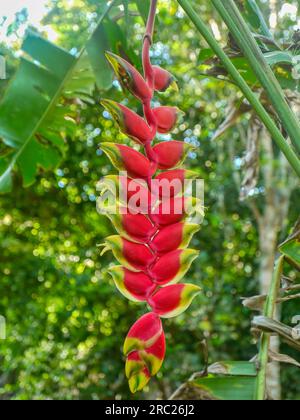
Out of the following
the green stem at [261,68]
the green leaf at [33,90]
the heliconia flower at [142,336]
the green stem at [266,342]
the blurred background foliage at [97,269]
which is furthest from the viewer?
the blurred background foliage at [97,269]

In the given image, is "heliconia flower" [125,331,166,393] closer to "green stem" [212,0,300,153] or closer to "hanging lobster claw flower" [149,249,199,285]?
"hanging lobster claw flower" [149,249,199,285]

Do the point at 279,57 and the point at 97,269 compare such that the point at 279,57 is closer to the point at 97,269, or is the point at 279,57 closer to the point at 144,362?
the point at 144,362

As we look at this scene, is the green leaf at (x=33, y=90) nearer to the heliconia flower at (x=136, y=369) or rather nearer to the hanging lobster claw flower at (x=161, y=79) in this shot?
the hanging lobster claw flower at (x=161, y=79)

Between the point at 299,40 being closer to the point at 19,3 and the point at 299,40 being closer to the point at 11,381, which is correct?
the point at 19,3

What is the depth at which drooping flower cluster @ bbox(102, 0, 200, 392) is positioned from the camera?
418mm

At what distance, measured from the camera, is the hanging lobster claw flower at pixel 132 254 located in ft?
1.44

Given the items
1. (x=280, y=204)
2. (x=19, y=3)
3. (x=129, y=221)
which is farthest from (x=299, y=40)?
(x=280, y=204)

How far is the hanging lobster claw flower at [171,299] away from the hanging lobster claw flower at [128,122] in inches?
4.9

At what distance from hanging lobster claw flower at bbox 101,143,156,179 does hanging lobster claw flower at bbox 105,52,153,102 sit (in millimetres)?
52

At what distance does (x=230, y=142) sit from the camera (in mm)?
3549

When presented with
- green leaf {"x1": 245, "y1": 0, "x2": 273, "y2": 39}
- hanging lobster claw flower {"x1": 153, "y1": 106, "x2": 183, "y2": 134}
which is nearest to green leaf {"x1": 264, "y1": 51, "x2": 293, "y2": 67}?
green leaf {"x1": 245, "y1": 0, "x2": 273, "y2": 39}

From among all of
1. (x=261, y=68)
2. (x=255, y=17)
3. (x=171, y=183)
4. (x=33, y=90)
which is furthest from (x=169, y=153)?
(x=33, y=90)

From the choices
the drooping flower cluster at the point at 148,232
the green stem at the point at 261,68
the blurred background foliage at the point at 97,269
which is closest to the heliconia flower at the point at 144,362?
the drooping flower cluster at the point at 148,232
